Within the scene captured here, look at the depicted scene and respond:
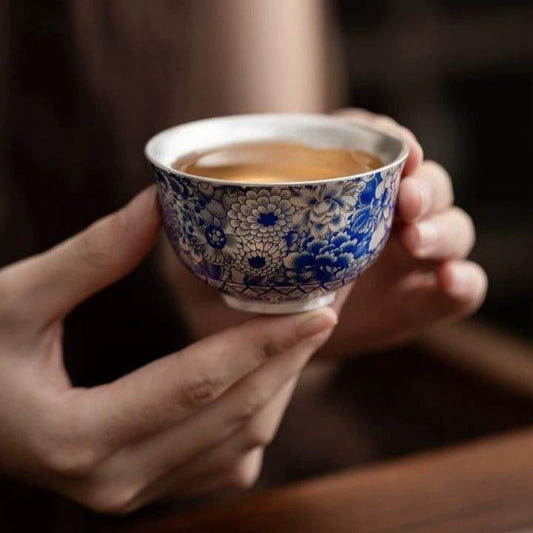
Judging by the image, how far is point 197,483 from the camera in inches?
32.0

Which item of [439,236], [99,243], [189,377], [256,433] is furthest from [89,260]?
[439,236]

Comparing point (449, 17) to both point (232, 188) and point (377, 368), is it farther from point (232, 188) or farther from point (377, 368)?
point (232, 188)

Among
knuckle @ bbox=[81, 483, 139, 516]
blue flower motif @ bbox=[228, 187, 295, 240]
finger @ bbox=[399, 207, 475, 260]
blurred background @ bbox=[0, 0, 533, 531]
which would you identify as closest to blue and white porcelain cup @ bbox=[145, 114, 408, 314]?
blue flower motif @ bbox=[228, 187, 295, 240]

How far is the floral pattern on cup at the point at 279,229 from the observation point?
54 cm

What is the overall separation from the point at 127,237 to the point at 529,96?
1.90 meters

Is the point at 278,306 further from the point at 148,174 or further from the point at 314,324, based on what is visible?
the point at 148,174

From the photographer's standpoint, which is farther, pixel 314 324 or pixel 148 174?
pixel 148 174

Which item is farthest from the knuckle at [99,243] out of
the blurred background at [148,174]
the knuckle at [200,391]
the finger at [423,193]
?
the blurred background at [148,174]

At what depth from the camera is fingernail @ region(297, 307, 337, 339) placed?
0.62 meters

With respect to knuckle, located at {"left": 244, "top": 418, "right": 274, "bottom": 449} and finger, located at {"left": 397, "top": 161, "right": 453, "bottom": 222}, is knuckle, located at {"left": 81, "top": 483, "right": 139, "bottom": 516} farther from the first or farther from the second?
finger, located at {"left": 397, "top": 161, "right": 453, "bottom": 222}

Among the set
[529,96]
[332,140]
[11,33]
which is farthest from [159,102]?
[529,96]

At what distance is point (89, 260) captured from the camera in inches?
24.9

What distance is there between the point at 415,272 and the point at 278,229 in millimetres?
410

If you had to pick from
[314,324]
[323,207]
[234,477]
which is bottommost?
[234,477]
